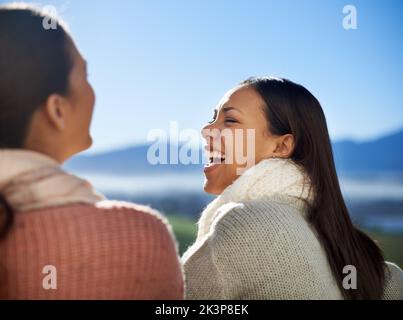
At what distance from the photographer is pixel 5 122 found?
1401mm

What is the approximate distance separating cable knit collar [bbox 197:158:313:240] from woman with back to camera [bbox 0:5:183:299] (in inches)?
31.5

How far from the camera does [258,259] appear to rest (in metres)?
1.93

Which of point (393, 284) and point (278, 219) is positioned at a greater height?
point (278, 219)

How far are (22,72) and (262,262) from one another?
1066mm

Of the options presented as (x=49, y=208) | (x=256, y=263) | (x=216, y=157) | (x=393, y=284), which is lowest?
(x=393, y=284)

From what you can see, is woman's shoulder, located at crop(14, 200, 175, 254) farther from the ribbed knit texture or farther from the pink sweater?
the ribbed knit texture

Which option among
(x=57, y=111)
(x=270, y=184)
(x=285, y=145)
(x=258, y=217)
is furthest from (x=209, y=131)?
(x=57, y=111)

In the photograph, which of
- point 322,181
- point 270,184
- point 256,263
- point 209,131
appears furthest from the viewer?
point 209,131

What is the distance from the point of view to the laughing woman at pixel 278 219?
1.94 m

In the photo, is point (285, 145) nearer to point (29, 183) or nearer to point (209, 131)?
point (209, 131)

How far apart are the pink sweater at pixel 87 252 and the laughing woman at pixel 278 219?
0.54 m

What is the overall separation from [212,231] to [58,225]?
2.54 feet

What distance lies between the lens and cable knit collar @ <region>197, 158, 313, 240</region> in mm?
2217
